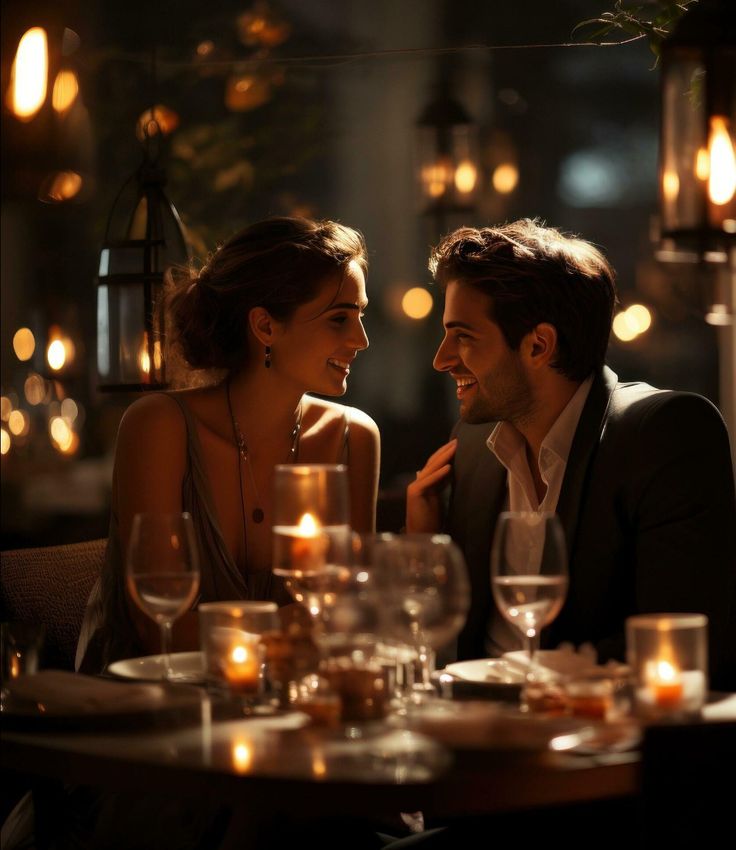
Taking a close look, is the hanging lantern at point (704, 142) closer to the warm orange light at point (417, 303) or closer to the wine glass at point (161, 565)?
the wine glass at point (161, 565)

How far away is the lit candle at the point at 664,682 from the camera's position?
5.17 ft

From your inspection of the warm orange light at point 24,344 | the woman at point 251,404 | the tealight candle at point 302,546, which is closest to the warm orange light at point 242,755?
the tealight candle at point 302,546

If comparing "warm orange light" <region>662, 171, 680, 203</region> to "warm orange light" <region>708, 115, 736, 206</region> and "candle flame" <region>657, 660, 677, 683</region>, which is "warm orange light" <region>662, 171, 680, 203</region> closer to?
"warm orange light" <region>708, 115, 736, 206</region>

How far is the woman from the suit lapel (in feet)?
2.12

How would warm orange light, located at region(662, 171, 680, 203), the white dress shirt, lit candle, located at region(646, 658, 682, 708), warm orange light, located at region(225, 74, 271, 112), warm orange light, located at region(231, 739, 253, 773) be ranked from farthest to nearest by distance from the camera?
warm orange light, located at region(225, 74, 271, 112)
the white dress shirt
warm orange light, located at region(662, 171, 680, 203)
lit candle, located at region(646, 658, 682, 708)
warm orange light, located at region(231, 739, 253, 773)

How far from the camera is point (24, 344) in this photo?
4.16 metres

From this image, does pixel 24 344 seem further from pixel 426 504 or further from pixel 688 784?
pixel 688 784

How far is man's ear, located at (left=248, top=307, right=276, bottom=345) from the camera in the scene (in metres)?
2.95

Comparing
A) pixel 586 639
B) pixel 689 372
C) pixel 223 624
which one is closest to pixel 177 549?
pixel 223 624

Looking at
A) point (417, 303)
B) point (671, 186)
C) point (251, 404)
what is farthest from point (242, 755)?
point (417, 303)

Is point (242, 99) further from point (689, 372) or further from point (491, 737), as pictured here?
point (491, 737)

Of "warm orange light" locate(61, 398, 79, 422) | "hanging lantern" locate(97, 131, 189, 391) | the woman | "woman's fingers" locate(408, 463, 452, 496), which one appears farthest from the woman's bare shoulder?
"warm orange light" locate(61, 398, 79, 422)

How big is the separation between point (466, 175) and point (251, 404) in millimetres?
1353

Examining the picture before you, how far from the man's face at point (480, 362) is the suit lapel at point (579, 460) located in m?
0.18
